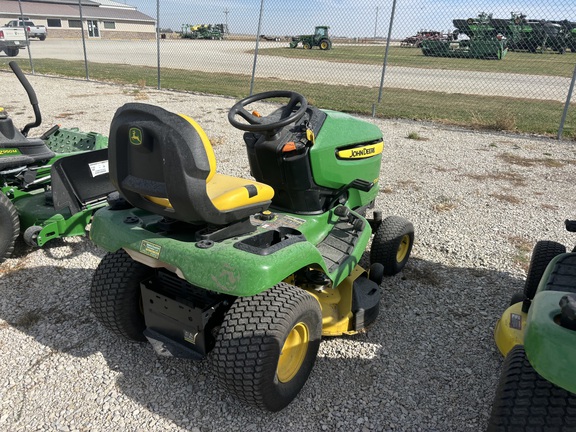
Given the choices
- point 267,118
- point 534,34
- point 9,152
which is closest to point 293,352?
point 267,118

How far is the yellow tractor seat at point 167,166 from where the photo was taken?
180 cm

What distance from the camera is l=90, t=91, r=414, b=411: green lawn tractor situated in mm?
Result: 1889

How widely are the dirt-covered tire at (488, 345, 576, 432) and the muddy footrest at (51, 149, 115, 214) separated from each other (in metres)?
3.11

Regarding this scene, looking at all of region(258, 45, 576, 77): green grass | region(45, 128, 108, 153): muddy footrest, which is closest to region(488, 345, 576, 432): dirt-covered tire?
region(45, 128, 108, 153): muddy footrest

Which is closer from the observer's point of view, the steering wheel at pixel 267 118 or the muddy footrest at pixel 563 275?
the muddy footrest at pixel 563 275

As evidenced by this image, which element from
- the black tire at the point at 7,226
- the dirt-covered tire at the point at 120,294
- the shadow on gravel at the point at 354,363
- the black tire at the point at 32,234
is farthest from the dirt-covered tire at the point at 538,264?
the black tire at the point at 7,226

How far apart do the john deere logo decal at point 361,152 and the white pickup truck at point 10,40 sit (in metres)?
22.1

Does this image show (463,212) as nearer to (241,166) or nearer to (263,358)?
(241,166)

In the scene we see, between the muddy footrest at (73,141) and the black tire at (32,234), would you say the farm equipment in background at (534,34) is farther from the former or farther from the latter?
the black tire at (32,234)

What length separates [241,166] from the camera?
5.93m

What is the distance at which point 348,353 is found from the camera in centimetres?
262

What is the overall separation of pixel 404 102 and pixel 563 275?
31.7ft

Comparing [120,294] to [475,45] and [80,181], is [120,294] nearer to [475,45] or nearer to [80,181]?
[80,181]

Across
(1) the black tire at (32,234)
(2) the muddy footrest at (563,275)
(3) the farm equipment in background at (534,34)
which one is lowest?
(1) the black tire at (32,234)
